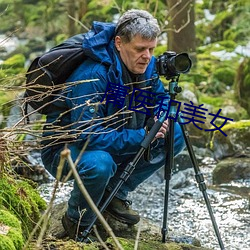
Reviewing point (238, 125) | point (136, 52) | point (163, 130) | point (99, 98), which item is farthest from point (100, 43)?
point (238, 125)

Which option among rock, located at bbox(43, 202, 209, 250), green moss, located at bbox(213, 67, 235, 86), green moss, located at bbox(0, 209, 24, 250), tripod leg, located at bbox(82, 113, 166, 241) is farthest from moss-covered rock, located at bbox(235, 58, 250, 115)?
green moss, located at bbox(0, 209, 24, 250)

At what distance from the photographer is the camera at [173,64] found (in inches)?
125

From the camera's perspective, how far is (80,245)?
265 centimetres

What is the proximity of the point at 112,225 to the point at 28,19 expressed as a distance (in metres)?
11.7

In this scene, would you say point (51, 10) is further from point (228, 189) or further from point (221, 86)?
point (228, 189)

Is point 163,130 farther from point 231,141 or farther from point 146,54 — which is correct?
point 231,141

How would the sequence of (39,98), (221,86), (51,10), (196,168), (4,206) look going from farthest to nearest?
(51,10) < (221,86) < (196,168) < (39,98) < (4,206)

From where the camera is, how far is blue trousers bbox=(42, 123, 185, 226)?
3.16 m

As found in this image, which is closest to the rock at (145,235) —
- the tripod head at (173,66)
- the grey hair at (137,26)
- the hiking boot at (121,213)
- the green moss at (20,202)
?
the hiking boot at (121,213)

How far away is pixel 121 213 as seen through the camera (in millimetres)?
3674

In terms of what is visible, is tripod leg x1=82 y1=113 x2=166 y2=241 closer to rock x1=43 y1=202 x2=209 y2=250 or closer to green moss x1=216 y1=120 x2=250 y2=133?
rock x1=43 y1=202 x2=209 y2=250

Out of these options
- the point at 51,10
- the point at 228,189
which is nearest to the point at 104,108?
the point at 228,189

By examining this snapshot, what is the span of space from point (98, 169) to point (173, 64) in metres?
0.69

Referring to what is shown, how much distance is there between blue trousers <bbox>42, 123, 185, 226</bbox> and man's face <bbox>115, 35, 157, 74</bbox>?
48 centimetres
